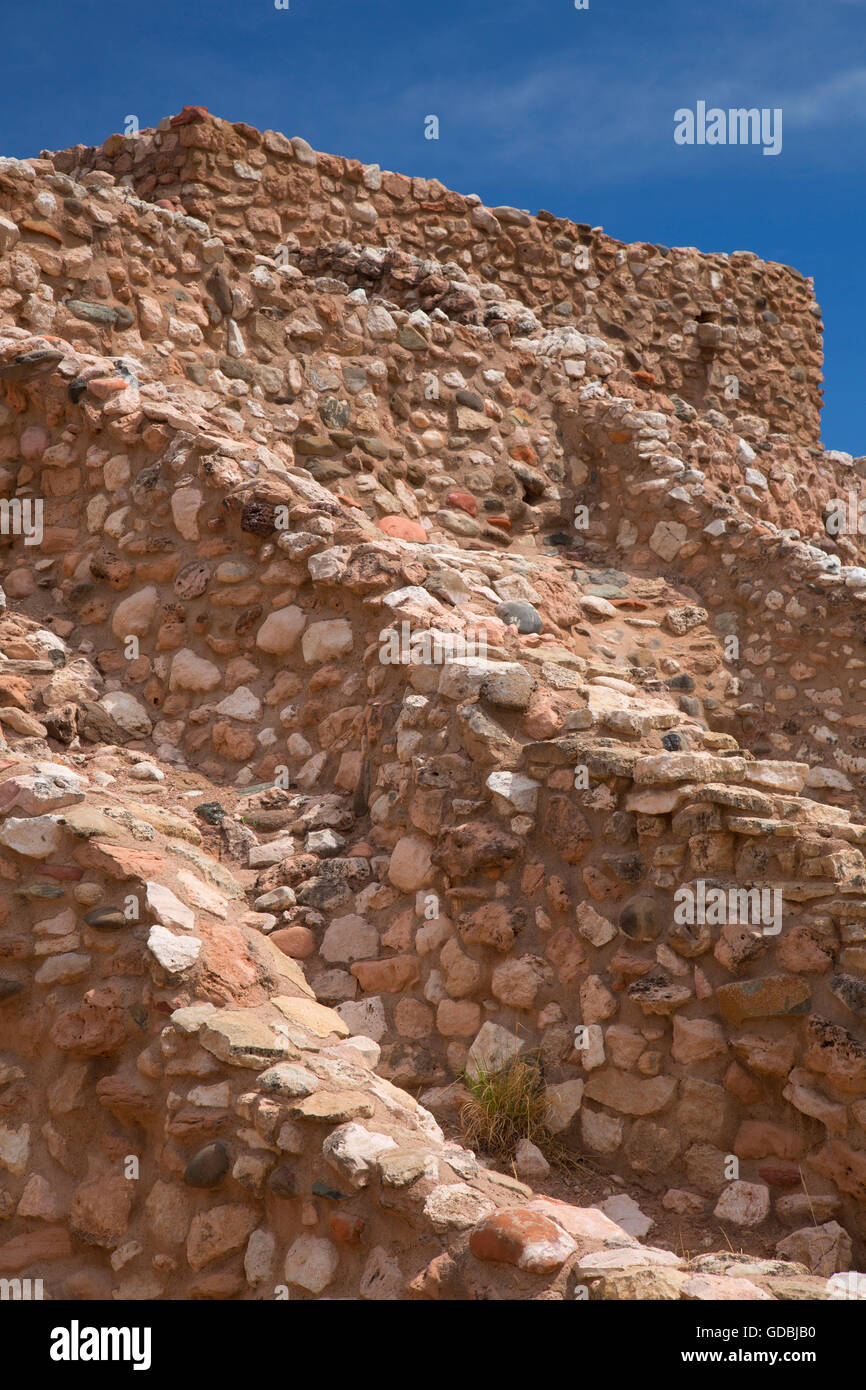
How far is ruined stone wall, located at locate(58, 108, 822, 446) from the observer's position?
9102 mm

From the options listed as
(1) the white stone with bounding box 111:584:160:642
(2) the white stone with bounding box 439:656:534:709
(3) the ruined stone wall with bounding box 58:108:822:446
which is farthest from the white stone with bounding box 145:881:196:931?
(3) the ruined stone wall with bounding box 58:108:822:446

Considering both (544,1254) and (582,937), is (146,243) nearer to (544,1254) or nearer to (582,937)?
(582,937)

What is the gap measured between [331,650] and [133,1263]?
2.56 m

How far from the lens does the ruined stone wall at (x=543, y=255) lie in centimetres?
910

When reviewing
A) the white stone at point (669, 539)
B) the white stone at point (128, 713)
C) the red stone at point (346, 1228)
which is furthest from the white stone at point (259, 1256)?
the white stone at point (669, 539)

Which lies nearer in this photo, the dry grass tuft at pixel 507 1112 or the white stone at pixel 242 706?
the dry grass tuft at pixel 507 1112

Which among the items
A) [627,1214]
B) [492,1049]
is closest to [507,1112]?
[492,1049]

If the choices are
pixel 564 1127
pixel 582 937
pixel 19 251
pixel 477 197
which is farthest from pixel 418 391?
pixel 564 1127

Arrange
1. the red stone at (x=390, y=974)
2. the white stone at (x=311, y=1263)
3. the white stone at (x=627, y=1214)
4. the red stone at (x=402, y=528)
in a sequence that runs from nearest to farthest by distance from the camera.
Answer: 1. the white stone at (x=311, y=1263)
2. the white stone at (x=627, y=1214)
3. the red stone at (x=390, y=974)
4. the red stone at (x=402, y=528)

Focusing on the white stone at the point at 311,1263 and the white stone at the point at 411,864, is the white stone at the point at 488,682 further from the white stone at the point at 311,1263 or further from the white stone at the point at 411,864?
the white stone at the point at 311,1263

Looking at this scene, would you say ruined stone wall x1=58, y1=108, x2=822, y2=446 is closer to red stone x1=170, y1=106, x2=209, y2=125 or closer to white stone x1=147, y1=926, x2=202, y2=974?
red stone x1=170, y1=106, x2=209, y2=125

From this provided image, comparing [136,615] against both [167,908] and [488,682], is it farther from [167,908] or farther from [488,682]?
[167,908]

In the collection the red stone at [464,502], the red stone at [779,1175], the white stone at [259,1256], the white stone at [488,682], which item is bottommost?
the red stone at [779,1175]

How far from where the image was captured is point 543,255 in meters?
10.4
